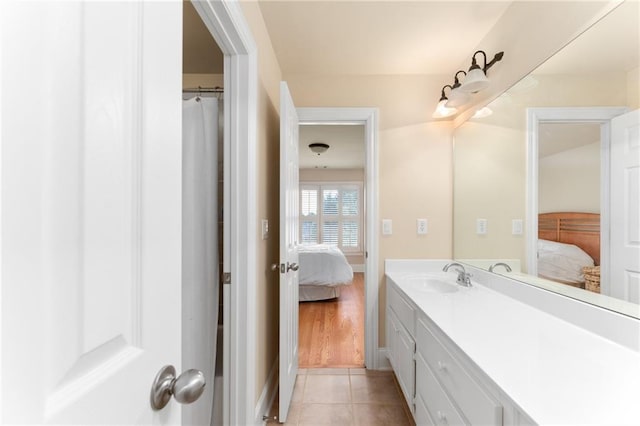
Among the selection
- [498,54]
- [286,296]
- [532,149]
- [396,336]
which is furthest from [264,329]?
[498,54]

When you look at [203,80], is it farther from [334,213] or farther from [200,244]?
[334,213]

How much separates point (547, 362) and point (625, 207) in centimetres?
64

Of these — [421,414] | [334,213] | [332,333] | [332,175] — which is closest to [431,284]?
[421,414]

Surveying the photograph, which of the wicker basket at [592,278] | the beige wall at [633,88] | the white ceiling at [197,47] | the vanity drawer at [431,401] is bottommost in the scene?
Result: the vanity drawer at [431,401]

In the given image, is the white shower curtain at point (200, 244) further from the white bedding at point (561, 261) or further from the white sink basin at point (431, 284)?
the white bedding at point (561, 261)

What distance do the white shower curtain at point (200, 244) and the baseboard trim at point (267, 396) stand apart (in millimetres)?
262

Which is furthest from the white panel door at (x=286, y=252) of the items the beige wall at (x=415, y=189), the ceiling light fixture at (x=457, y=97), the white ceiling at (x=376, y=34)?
the ceiling light fixture at (x=457, y=97)

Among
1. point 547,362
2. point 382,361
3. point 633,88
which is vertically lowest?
point 382,361

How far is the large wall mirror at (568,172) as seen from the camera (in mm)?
1059

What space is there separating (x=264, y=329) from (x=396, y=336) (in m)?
0.90

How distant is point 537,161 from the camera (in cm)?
149

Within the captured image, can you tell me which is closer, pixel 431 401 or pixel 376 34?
pixel 431 401

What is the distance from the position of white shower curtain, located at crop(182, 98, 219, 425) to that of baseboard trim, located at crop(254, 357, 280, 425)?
0.86ft

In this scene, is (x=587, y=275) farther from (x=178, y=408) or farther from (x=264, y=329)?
(x=264, y=329)
